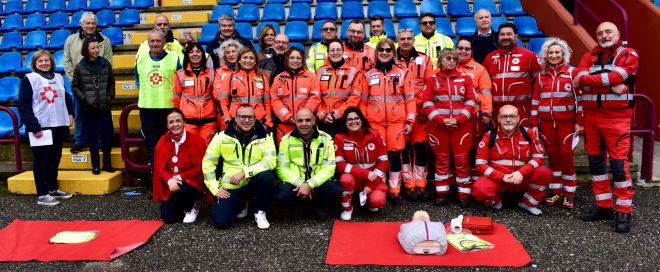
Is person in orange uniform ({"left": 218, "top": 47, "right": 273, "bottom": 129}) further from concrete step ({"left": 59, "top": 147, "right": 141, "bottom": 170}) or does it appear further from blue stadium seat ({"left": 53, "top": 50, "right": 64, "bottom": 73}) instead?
blue stadium seat ({"left": 53, "top": 50, "right": 64, "bottom": 73})

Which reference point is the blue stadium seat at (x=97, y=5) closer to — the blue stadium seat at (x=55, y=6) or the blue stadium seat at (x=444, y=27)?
the blue stadium seat at (x=55, y=6)

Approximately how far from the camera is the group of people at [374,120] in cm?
445

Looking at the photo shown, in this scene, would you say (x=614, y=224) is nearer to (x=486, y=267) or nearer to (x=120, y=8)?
(x=486, y=267)

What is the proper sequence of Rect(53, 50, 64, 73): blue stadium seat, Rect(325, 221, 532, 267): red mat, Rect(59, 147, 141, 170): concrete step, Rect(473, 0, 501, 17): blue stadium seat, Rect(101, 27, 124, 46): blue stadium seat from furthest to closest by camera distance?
Rect(473, 0, 501, 17): blue stadium seat
Rect(101, 27, 124, 46): blue stadium seat
Rect(53, 50, 64, 73): blue stadium seat
Rect(59, 147, 141, 170): concrete step
Rect(325, 221, 532, 267): red mat

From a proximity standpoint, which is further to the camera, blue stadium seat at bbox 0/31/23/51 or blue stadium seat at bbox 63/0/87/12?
blue stadium seat at bbox 63/0/87/12

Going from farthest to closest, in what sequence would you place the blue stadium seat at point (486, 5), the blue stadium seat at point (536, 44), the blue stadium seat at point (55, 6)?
the blue stadium seat at point (55, 6)
the blue stadium seat at point (486, 5)
the blue stadium seat at point (536, 44)

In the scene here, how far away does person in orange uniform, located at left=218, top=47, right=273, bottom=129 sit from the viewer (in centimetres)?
501

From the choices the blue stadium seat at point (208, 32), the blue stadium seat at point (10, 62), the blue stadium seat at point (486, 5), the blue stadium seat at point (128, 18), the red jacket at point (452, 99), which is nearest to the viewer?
the red jacket at point (452, 99)

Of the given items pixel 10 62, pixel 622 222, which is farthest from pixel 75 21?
pixel 622 222

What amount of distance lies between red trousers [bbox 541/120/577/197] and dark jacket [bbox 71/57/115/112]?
4697 mm

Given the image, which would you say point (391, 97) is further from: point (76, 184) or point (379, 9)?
point (379, 9)

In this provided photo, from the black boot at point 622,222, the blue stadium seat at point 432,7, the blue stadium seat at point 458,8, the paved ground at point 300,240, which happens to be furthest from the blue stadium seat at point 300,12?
the black boot at point 622,222

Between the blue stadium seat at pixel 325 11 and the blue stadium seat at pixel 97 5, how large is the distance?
4.18m

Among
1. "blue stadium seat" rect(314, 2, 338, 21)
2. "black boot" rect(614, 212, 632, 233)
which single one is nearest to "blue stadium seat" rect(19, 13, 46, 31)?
"blue stadium seat" rect(314, 2, 338, 21)
